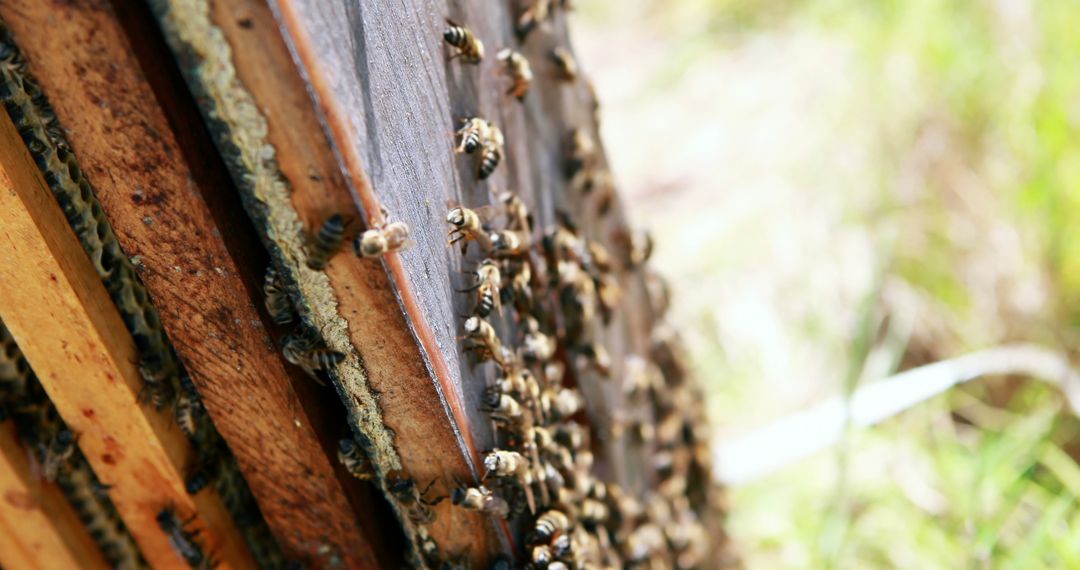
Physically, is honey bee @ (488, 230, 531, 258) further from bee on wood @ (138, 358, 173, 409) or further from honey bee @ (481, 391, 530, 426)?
bee on wood @ (138, 358, 173, 409)

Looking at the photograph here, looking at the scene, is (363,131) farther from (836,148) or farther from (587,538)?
(836,148)

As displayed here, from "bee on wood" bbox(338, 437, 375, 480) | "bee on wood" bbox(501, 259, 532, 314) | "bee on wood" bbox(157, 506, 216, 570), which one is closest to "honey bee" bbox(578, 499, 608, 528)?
"bee on wood" bbox(501, 259, 532, 314)

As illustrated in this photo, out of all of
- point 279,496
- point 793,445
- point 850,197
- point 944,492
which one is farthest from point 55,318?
point 850,197

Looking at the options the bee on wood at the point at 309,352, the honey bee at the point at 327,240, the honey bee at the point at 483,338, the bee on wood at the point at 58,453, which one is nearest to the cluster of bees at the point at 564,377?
the honey bee at the point at 483,338

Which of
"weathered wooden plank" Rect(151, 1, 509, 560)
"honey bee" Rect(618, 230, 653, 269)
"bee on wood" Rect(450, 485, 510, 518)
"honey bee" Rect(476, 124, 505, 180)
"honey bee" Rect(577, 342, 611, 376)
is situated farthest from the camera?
"honey bee" Rect(618, 230, 653, 269)

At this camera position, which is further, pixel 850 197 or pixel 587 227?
pixel 850 197

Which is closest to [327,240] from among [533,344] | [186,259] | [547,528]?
[186,259]

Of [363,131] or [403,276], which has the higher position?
[363,131]
